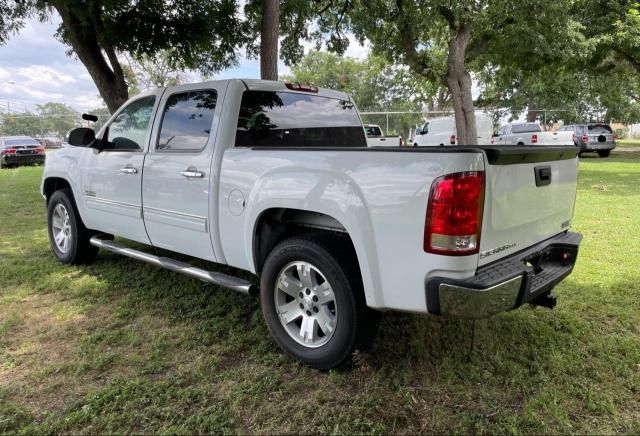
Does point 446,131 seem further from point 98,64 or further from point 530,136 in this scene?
point 98,64

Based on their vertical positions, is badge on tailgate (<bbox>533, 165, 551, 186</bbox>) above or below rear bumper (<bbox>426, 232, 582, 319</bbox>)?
above

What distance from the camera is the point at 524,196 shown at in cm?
277

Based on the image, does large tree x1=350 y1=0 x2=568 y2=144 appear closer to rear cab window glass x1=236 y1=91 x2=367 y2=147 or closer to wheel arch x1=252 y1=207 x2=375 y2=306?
rear cab window glass x1=236 y1=91 x2=367 y2=147

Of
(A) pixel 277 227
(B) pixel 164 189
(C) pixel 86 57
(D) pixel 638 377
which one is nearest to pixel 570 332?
(D) pixel 638 377

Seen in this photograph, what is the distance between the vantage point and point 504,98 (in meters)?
40.5

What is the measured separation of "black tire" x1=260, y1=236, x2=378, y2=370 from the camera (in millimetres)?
2795

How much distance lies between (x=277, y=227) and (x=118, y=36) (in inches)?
271

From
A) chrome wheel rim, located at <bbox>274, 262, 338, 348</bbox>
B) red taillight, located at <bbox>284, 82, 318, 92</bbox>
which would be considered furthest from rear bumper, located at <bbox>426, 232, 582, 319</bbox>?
red taillight, located at <bbox>284, 82, 318, 92</bbox>

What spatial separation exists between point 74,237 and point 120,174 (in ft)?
4.45

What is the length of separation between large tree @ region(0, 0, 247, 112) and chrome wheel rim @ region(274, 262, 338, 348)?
22.3ft

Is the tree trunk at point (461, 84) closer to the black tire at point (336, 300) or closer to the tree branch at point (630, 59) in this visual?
the tree branch at point (630, 59)

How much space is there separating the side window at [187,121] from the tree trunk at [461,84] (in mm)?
12894

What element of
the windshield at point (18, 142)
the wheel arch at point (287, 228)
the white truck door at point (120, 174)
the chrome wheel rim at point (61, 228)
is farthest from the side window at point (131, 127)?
the windshield at point (18, 142)

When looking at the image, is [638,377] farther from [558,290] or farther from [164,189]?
[164,189]
